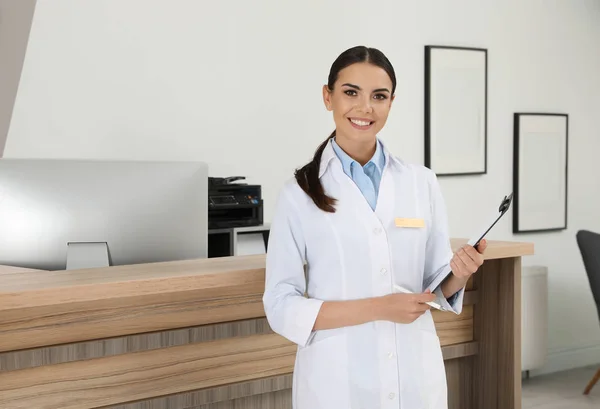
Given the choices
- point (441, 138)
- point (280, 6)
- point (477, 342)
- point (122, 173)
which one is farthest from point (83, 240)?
point (441, 138)

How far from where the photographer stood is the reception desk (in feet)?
7.25

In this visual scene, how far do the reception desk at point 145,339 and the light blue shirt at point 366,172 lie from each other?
0.46m

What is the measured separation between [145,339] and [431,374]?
0.86 meters

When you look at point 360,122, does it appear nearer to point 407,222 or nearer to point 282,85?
point 407,222

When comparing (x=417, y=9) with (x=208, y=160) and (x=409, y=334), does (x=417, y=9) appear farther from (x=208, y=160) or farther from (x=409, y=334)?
(x=409, y=334)

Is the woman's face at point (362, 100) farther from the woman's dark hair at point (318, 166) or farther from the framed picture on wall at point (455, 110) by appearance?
the framed picture on wall at point (455, 110)

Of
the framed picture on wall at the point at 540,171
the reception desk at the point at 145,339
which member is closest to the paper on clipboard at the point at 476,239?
the reception desk at the point at 145,339

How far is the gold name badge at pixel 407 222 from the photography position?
2105 mm

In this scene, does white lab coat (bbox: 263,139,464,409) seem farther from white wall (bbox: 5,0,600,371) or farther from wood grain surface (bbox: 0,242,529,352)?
white wall (bbox: 5,0,600,371)

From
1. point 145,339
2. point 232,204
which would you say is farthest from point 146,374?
point 232,204

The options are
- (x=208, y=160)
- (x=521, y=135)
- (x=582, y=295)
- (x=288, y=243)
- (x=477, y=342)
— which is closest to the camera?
(x=288, y=243)

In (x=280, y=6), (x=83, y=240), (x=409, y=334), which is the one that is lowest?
(x=409, y=334)

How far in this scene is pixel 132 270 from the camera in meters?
2.38

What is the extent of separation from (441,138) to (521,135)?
0.75 m
